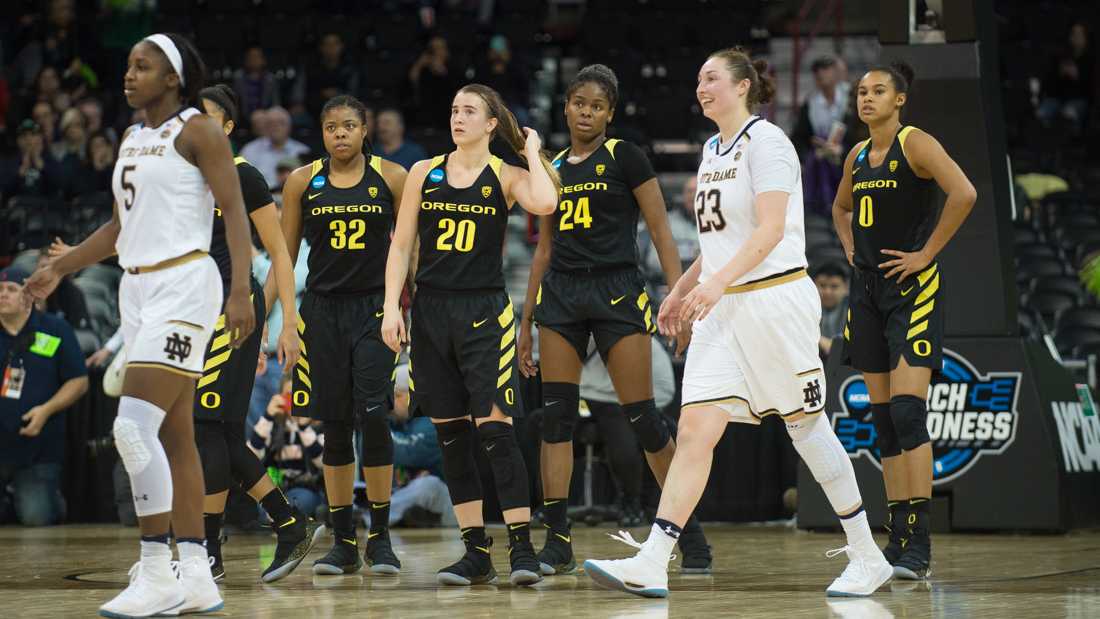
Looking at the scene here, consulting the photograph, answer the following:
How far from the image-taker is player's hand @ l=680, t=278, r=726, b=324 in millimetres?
5527

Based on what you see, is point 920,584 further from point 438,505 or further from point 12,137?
point 12,137

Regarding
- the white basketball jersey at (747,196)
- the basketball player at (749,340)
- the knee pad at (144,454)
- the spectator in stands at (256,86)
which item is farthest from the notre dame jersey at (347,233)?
the spectator in stands at (256,86)

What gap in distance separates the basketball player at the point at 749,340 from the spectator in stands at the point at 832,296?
522 cm

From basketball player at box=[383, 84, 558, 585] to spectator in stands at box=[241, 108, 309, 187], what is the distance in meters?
8.96

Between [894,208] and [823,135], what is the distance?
8531mm

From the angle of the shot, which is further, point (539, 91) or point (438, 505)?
point (539, 91)

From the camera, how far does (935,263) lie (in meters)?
7.05

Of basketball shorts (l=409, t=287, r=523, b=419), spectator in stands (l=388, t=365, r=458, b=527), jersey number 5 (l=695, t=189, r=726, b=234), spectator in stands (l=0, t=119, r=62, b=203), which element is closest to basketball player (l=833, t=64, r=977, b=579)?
jersey number 5 (l=695, t=189, r=726, b=234)

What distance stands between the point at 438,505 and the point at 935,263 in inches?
180

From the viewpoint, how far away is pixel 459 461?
6.48 metres

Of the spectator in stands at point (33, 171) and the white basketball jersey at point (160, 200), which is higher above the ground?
the spectator in stands at point (33, 171)

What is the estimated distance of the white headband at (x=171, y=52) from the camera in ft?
17.5

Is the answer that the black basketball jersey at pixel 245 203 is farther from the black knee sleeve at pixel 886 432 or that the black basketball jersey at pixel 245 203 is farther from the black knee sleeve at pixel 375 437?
the black knee sleeve at pixel 886 432

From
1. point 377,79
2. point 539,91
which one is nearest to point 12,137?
point 377,79
